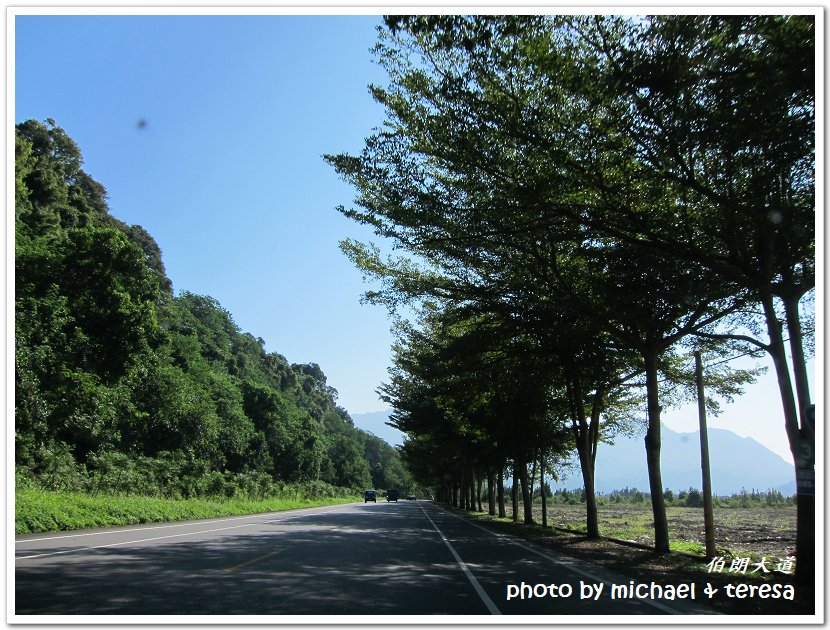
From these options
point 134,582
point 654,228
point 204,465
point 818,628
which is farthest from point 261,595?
point 204,465

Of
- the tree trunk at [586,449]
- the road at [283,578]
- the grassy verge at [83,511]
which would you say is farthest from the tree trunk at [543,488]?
the grassy verge at [83,511]

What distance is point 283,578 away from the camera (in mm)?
9242

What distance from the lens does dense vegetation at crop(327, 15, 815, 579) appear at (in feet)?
31.6

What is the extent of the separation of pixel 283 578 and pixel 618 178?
932cm

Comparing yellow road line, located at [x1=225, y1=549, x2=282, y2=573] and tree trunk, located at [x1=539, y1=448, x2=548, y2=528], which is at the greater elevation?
yellow road line, located at [x1=225, y1=549, x2=282, y2=573]

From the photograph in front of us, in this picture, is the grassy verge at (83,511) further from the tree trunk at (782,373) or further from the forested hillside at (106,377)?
the tree trunk at (782,373)

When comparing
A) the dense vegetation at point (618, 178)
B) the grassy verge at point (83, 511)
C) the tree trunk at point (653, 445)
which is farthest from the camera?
the tree trunk at point (653, 445)

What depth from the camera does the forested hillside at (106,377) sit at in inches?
1141

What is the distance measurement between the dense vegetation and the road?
14.8ft

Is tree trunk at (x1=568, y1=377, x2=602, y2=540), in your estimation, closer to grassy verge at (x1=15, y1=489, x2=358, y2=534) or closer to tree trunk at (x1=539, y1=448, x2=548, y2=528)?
tree trunk at (x1=539, y1=448, x2=548, y2=528)

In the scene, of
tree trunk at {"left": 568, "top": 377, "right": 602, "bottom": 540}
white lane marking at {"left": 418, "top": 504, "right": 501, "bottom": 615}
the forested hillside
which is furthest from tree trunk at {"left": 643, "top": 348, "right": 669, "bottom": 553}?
the forested hillside

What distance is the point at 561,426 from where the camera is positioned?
27.7m

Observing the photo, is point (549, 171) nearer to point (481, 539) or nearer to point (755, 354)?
point (755, 354)

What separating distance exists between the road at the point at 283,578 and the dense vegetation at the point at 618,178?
4.52 metres
